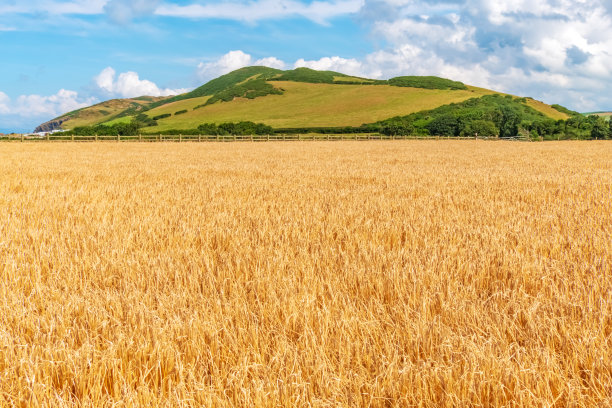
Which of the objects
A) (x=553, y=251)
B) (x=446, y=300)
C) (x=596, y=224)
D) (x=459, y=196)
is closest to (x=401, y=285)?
(x=446, y=300)

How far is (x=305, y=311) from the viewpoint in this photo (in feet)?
9.08

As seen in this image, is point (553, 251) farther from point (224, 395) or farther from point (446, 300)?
point (224, 395)

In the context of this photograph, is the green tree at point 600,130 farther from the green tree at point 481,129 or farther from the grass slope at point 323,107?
the grass slope at point 323,107

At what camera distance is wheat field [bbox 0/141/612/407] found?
2021 millimetres

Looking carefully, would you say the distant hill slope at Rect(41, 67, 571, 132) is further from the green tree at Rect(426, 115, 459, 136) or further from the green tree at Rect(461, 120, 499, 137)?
the green tree at Rect(461, 120, 499, 137)

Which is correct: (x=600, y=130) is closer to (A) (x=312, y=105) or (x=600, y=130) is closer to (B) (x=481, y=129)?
(B) (x=481, y=129)

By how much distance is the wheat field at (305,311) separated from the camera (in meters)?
2.02

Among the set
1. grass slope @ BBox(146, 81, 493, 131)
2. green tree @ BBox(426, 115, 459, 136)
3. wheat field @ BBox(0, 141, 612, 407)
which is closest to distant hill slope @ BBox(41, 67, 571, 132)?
grass slope @ BBox(146, 81, 493, 131)

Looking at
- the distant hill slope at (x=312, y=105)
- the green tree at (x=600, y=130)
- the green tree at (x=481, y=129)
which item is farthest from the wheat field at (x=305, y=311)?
the distant hill slope at (x=312, y=105)

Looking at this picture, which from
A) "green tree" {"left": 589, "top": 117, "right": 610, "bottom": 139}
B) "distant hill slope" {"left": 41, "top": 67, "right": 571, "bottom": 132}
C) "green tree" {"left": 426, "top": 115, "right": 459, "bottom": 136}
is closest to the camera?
"green tree" {"left": 589, "top": 117, "right": 610, "bottom": 139}

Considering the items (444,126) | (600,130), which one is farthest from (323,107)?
(600,130)

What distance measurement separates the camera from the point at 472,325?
104 inches

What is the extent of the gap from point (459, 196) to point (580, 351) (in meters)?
7.34

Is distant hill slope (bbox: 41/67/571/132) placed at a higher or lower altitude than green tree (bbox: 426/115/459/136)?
higher
